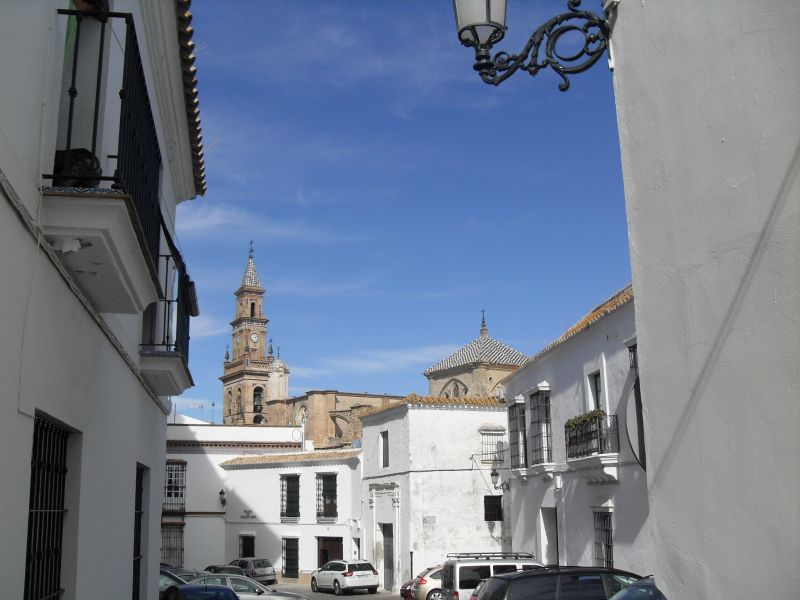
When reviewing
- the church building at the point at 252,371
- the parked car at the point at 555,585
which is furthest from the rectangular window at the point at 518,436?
the church building at the point at 252,371

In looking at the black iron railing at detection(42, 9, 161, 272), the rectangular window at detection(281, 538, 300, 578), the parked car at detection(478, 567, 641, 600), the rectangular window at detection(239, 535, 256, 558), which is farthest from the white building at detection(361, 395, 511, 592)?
the black iron railing at detection(42, 9, 161, 272)

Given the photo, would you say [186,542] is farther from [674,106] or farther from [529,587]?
[674,106]

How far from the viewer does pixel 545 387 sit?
20094 millimetres

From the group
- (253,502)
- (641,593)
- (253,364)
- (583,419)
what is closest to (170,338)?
(641,593)

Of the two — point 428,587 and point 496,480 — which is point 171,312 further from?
→ point 496,480

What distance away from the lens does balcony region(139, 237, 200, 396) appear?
26.8 ft

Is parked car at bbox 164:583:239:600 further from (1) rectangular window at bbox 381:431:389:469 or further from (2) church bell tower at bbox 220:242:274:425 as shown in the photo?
(2) church bell tower at bbox 220:242:274:425

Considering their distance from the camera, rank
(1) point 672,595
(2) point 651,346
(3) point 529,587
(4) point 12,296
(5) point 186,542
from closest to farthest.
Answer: (4) point 12,296 → (1) point 672,595 → (2) point 651,346 → (3) point 529,587 → (5) point 186,542

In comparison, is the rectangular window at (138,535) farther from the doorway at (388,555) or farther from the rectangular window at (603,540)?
the doorway at (388,555)

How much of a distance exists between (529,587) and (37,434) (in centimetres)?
817

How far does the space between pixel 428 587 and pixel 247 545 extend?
1437 centimetres

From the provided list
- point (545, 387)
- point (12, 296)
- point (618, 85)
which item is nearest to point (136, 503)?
point (12, 296)

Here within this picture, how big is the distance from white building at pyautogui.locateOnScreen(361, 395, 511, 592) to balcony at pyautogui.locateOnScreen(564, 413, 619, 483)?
345 inches

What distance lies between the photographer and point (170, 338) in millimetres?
8898
